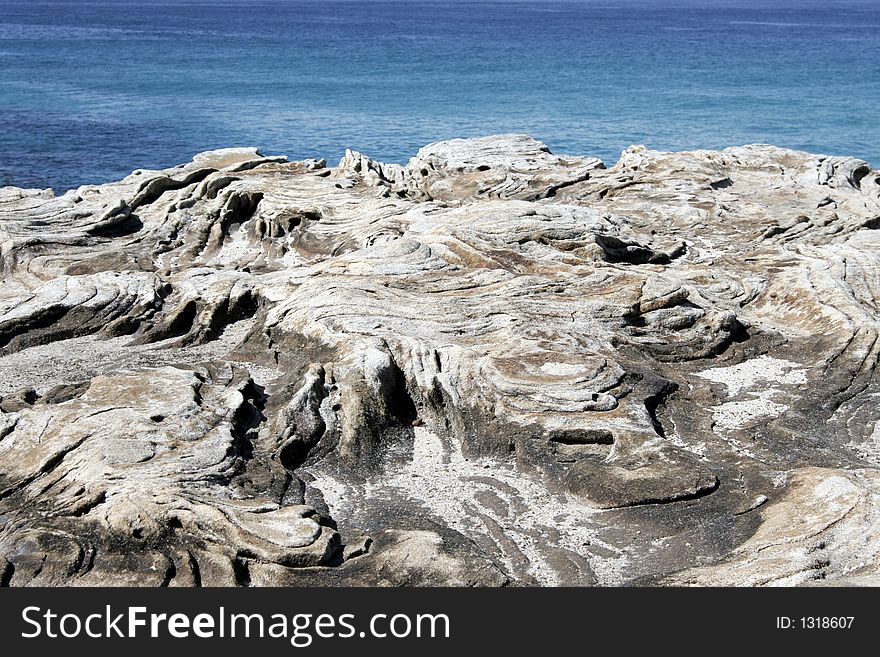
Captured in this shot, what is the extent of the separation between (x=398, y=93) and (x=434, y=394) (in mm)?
46983

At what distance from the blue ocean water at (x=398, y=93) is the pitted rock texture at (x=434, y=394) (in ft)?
62.3

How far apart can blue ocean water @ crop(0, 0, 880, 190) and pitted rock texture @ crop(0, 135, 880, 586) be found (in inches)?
748

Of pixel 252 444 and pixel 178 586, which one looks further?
pixel 252 444

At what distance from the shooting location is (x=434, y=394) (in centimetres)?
1242

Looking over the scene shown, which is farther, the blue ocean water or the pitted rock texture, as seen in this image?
the blue ocean water

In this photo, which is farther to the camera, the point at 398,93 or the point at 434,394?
the point at 398,93

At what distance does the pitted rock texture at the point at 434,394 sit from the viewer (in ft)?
31.2

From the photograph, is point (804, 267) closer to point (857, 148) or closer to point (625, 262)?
point (625, 262)

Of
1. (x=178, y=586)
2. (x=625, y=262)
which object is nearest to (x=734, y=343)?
(x=625, y=262)

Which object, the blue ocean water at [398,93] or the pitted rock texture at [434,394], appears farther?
the blue ocean water at [398,93]

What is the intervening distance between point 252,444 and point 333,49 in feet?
250

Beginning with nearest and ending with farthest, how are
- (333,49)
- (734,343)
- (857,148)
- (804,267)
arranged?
(734,343) < (804,267) < (857,148) < (333,49)

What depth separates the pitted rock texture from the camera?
31.2 feet

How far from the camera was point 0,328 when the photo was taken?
15000mm
